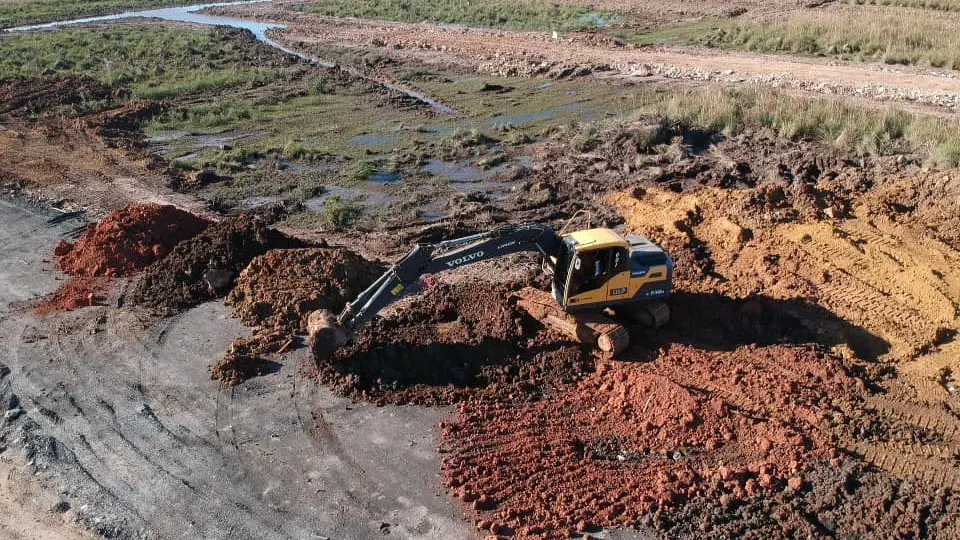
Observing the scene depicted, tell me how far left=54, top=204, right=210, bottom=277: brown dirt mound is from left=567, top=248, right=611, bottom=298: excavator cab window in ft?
36.6

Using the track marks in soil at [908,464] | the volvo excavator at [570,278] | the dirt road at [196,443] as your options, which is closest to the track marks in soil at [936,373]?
the track marks in soil at [908,464]

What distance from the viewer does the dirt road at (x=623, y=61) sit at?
30188 millimetres

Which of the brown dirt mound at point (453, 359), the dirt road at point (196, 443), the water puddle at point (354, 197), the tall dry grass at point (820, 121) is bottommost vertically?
the dirt road at point (196, 443)

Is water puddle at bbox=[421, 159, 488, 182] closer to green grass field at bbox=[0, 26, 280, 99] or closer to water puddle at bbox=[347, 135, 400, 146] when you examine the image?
water puddle at bbox=[347, 135, 400, 146]

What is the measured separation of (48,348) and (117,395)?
2840mm

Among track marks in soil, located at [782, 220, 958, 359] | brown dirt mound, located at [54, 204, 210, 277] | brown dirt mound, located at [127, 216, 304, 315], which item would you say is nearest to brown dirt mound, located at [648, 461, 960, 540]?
track marks in soil, located at [782, 220, 958, 359]

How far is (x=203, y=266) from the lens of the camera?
18.1m

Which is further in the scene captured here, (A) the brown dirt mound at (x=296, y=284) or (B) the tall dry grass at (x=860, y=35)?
(B) the tall dry grass at (x=860, y=35)

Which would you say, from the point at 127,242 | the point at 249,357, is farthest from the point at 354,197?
the point at 249,357

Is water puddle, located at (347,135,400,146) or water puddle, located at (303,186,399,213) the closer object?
water puddle, located at (303,186,399,213)

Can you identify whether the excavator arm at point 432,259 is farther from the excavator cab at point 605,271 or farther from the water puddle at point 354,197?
the water puddle at point 354,197

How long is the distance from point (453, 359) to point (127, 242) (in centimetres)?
1016

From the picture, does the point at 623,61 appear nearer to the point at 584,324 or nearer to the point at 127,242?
the point at 584,324

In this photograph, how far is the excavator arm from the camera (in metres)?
14.1
